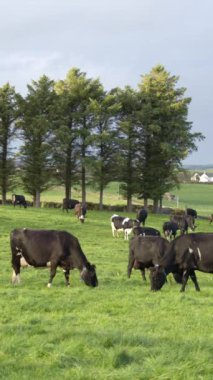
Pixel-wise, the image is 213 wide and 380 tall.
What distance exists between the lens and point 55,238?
1473cm

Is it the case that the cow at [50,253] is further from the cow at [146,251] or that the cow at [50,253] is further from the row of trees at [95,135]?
the row of trees at [95,135]

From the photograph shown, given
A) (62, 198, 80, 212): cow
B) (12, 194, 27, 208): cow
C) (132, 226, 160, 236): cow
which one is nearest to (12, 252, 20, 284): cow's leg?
(132, 226, 160, 236): cow

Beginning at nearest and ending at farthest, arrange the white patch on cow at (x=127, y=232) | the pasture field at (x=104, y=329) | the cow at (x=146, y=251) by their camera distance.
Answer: the pasture field at (x=104, y=329)
the cow at (x=146, y=251)
the white patch on cow at (x=127, y=232)

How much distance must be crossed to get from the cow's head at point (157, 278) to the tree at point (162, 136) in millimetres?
36743

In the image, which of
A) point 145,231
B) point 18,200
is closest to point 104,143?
point 18,200

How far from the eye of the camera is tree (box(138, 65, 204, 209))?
5097 centimetres

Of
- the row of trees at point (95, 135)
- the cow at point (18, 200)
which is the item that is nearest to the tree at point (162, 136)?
the row of trees at point (95, 135)

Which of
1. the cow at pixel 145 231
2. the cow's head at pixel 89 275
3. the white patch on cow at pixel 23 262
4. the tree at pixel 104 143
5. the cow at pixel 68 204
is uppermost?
the tree at pixel 104 143

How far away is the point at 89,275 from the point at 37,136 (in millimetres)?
37446

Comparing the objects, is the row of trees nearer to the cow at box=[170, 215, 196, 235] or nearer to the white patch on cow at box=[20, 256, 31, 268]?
the cow at box=[170, 215, 196, 235]

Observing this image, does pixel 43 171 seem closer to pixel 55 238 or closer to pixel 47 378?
pixel 55 238

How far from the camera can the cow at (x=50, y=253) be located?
14.4 metres

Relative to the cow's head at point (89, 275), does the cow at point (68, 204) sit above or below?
above

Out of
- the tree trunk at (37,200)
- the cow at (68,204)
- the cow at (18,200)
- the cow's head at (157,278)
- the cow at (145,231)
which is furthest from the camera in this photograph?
the tree trunk at (37,200)
